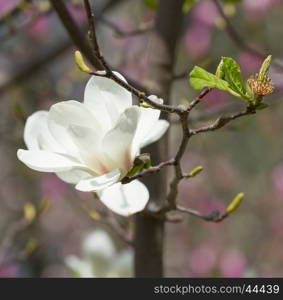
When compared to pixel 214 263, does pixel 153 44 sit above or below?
above

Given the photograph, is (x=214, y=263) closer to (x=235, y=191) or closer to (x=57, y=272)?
(x=235, y=191)

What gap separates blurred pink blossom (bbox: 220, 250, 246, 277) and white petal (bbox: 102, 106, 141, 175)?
1.79m

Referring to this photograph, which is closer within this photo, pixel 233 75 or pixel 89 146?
pixel 233 75

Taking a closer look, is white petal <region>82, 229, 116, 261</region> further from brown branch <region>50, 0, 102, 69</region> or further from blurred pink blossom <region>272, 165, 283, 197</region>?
blurred pink blossom <region>272, 165, 283, 197</region>

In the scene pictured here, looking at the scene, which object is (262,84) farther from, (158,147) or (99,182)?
(158,147)

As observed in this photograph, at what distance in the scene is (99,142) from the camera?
2.94ft

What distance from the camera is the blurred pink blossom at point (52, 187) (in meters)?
3.35

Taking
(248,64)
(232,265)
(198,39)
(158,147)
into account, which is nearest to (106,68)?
(158,147)

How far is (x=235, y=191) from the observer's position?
3.38 metres

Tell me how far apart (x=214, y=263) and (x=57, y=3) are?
2.27 metres

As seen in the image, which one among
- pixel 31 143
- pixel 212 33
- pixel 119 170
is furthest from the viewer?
pixel 212 33

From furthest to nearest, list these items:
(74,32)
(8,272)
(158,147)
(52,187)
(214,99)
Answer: (52,187) → (214,99) → (8,272) → (158,147) → (74,32)

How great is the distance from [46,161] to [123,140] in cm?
11

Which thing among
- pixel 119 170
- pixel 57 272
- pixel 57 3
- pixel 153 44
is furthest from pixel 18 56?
pixel 119 170
